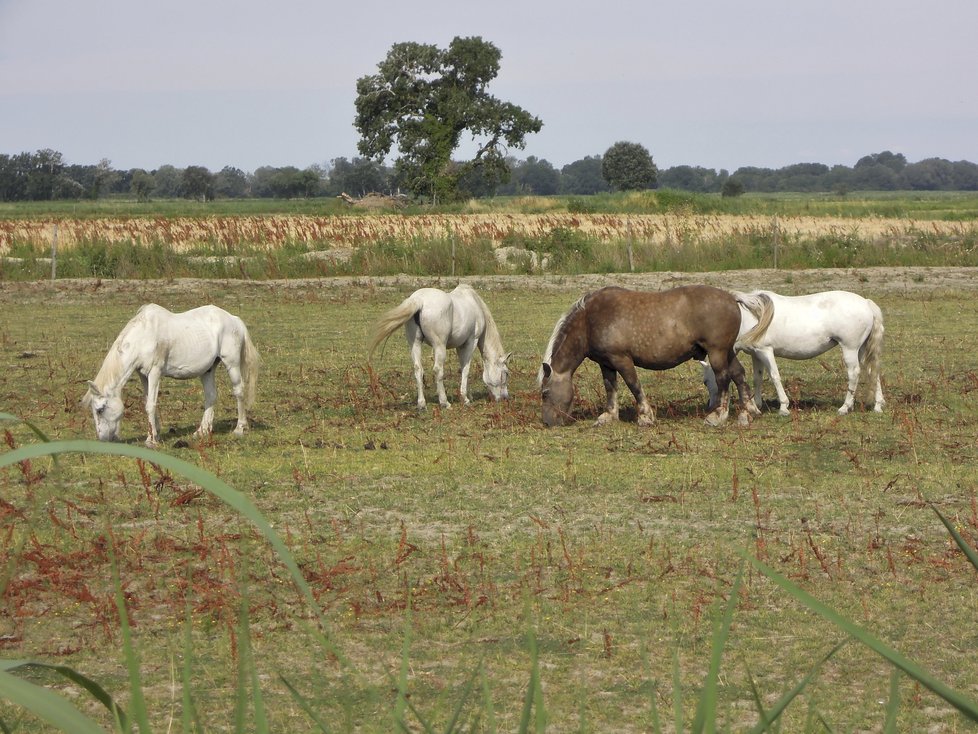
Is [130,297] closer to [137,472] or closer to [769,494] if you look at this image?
[137,472]

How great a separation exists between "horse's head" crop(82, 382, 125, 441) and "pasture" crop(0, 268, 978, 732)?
1.04 feet

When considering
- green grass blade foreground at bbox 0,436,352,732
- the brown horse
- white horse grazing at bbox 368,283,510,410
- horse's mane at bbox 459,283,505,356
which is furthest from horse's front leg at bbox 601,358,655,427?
green grass blade foreground at bbox 0,436,352,732

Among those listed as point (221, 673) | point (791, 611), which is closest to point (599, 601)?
point (791, 611)

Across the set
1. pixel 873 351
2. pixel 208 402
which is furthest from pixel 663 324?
pixel 208 402

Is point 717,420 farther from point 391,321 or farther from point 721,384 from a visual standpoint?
point 391,321

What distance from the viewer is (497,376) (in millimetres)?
13594

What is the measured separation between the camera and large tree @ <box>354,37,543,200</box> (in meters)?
63.9

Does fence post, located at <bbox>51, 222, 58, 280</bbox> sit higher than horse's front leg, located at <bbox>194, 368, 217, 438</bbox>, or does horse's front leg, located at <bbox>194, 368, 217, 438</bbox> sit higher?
fence post, located at <bbox>51, 222, 58, 280</bbox>

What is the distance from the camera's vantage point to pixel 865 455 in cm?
1038

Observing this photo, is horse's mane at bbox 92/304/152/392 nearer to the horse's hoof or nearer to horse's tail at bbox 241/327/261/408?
horse's tail at bbox 241/327/261/408

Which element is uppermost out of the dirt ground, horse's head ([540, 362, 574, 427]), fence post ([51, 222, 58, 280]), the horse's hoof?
fence post ([51, 222, 58, 280])

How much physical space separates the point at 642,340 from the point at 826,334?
1957 mm

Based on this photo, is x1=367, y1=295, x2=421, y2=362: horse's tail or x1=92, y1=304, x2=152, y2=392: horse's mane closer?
x1=92, y1=304, x2=152, y2=392: horse's mane

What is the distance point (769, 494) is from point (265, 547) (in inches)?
147
